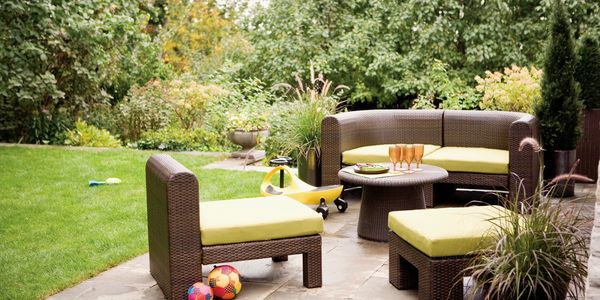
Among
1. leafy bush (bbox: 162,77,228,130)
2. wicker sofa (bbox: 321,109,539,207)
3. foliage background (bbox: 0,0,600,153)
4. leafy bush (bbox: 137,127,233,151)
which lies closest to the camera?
wicker sofa (bbox: 321,109,539,207)

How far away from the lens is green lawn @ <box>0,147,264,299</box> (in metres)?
4.84

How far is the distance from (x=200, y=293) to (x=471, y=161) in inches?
128

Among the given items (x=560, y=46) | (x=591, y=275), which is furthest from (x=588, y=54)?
(x=591, y=275)

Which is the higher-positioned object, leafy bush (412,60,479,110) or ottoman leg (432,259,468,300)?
leafy bush (412,60,479,110)

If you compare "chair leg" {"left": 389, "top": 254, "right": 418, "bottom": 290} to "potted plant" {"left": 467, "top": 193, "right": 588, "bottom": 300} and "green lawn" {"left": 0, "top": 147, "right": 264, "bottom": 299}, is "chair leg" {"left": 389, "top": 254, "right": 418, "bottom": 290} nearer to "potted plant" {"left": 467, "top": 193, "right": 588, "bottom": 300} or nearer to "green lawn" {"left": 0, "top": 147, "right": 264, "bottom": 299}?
"potted plant" {"left": 467, "top": 193, "right": 588, "bottom": 300}

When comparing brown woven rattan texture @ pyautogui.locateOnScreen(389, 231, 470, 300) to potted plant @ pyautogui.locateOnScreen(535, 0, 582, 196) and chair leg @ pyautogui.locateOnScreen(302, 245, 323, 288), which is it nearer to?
chair leg @ pyautogui.locateOnScreen(302, 245, 323, 288)

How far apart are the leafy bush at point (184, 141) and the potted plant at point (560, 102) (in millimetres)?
4647

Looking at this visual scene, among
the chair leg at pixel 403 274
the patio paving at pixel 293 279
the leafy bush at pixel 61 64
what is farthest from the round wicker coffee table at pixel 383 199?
the leafy bush at pixel 61 64

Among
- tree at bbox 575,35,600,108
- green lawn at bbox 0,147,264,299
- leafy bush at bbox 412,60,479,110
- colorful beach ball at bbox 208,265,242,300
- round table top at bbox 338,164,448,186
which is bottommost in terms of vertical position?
green lawn at bbox 0,147,264,299

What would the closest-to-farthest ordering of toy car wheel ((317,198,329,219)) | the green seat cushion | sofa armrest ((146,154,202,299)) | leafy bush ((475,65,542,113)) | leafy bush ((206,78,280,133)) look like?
the green seat cushion < sofa armrest ((146,154,202,299)) < toy car wheel ((317,198,329,219)) < leafy bush ((475,65,542,113)) < leafy bush ((206,78,280,133))

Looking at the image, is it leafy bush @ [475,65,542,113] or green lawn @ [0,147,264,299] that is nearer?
green lawn @ [0,147,264,299]

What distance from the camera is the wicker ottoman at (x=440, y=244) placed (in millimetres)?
3975

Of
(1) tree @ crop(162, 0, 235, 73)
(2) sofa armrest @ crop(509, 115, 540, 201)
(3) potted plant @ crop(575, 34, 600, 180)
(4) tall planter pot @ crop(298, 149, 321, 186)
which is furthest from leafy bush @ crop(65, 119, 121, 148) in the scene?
(1) tree @ crop(162, 0, 235, 73)

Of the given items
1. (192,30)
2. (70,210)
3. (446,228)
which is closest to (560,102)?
(446,228)
